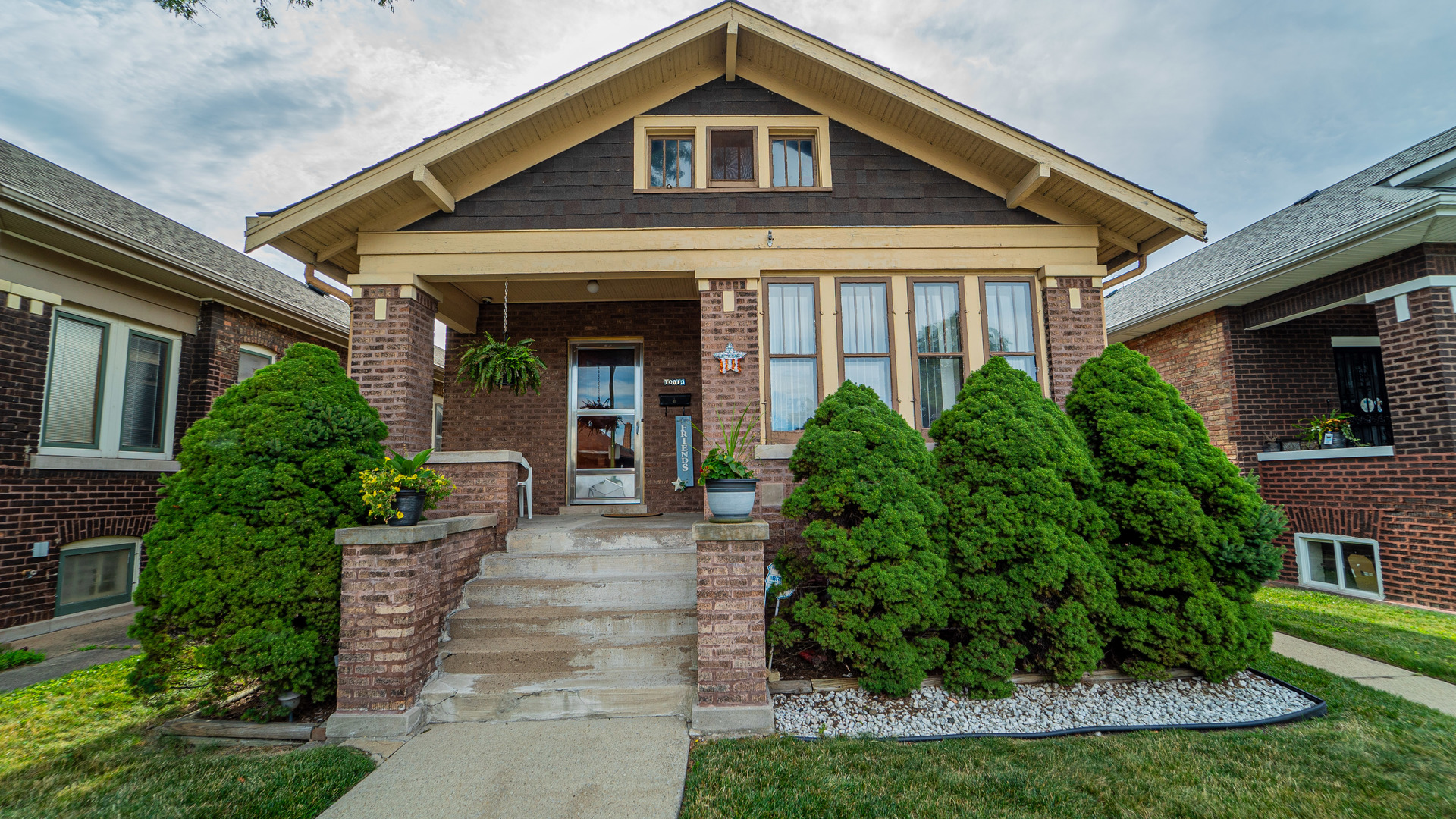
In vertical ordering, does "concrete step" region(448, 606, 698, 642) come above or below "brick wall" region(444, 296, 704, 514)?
below

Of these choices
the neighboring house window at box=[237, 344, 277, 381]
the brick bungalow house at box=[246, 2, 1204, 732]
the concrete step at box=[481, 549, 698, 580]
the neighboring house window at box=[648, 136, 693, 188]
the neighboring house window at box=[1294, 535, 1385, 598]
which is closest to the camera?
the concrete step at box=[481, 549, 698, 580]

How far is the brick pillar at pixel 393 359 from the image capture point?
20.2 ft

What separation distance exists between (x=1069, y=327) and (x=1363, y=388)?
579cm

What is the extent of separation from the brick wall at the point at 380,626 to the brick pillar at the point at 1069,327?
618 centimetres

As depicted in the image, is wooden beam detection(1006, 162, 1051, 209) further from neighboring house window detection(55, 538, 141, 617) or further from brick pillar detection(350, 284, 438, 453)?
neighboring house window detection(55, 538, 141, 617)

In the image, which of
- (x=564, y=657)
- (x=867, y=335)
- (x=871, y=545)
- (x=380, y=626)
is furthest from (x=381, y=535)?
(x=867, y=335)

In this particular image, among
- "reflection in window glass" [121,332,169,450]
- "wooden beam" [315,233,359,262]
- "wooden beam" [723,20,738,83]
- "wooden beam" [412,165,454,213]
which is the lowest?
"reflection in window glass" [121,332,169,450]

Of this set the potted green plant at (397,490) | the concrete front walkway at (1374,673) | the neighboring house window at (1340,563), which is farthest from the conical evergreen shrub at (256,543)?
the neighboring house window at (1340,563)

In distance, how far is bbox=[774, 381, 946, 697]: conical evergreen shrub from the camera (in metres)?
4.15

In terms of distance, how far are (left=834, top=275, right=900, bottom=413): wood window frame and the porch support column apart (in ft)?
5.35

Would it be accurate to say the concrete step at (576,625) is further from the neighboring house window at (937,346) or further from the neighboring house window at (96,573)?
the neighboring house window at (96,573)

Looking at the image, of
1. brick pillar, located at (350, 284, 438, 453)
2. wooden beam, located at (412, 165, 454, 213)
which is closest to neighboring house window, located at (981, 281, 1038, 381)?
wooden beam, located at (412, 165, 454, 213)

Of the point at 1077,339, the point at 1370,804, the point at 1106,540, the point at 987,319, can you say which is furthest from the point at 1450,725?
the point at 987,319

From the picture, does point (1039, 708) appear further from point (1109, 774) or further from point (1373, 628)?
point (1373, 628)
